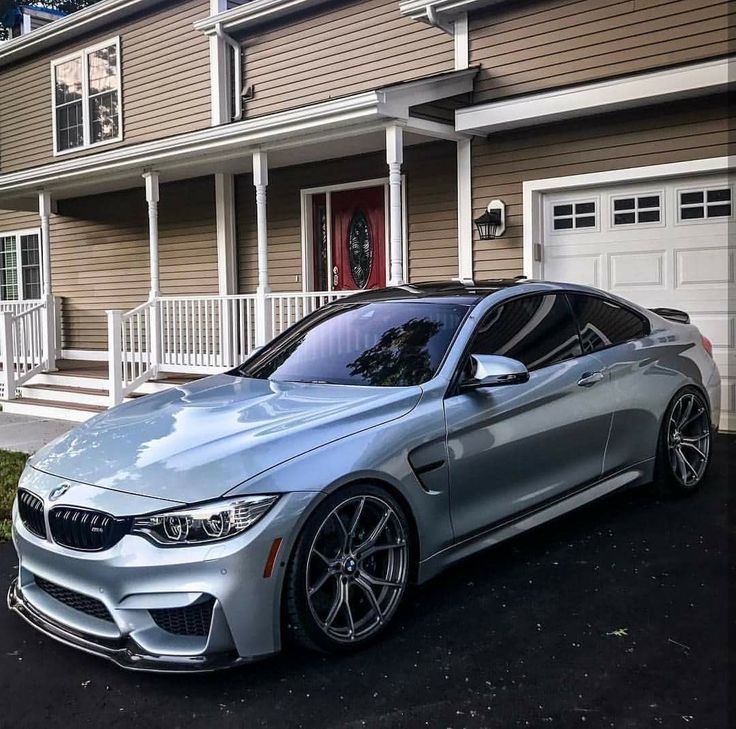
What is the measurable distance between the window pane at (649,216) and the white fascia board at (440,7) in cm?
264

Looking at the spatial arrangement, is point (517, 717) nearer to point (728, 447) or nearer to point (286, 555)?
point (286, 555)

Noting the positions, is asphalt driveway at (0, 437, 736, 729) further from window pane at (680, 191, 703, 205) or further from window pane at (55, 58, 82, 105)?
window pane at (55, 58, 82, 105)

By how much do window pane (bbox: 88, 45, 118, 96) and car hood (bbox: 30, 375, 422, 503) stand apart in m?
10.9

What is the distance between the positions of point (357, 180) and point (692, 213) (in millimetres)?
4241

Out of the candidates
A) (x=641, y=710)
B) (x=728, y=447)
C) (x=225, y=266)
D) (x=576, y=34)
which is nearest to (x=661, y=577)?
(x=641, y=710)

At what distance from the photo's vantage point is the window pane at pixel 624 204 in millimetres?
8102

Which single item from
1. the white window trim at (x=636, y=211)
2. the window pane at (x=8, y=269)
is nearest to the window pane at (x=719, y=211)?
the white window trim at (x=636, y=211)

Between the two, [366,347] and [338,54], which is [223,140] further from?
[366,347]

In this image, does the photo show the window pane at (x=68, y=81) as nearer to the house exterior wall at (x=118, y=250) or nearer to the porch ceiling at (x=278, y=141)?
the house exterior wall at (x=118, y=250)

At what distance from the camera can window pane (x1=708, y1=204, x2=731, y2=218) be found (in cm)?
754

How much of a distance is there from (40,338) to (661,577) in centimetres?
1038

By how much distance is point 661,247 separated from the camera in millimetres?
7918

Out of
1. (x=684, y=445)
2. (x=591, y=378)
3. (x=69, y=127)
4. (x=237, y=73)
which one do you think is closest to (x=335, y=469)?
(x=591, y=378)

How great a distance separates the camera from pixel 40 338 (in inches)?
481
